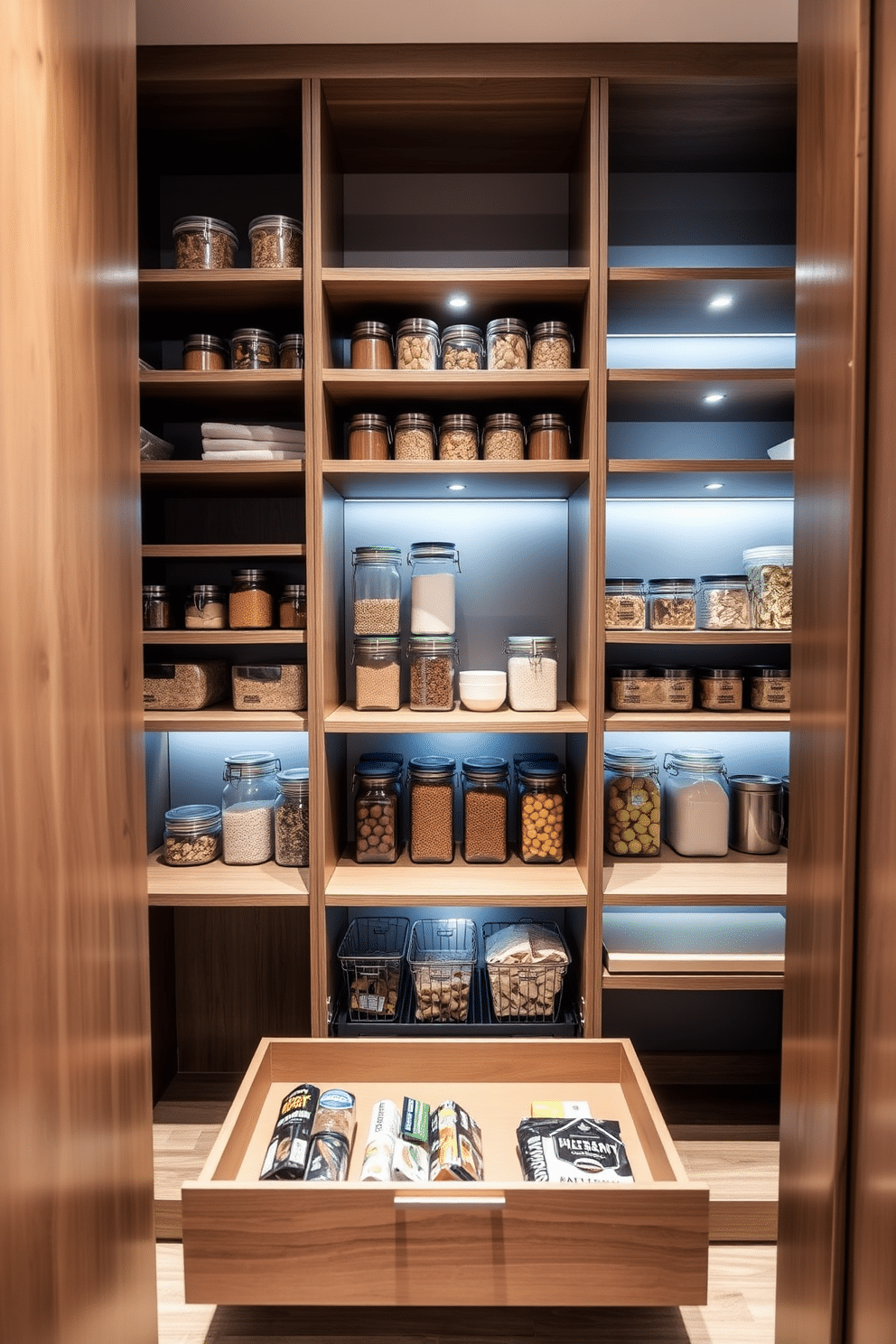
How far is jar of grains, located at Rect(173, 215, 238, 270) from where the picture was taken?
192cm

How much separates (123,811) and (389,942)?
3.98 feet

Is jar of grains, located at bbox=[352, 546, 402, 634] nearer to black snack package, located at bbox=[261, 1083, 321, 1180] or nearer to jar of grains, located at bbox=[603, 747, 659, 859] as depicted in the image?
jar of grains, located at bbox=[603, 747, 659, 859]

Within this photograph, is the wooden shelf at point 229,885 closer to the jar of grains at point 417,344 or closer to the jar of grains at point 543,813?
the jar of grains at point 543,813

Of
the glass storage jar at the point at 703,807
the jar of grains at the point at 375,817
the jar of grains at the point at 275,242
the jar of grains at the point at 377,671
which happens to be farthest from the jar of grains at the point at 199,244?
the glass storage jar at the point at 703,807

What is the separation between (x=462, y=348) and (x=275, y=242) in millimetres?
461

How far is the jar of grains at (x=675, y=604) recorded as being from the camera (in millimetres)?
2006

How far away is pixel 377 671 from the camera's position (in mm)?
2035

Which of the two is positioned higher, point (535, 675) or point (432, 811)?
point (535, 675)

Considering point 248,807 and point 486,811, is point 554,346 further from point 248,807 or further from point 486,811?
point 248,807

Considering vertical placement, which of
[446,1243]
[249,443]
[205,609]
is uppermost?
[249,443]

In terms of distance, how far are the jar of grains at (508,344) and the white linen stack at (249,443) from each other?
1.52 feet

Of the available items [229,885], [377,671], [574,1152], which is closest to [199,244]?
[377,671]

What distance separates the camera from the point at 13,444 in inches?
34.5

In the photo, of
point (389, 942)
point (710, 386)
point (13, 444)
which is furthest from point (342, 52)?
point (389, 942)
